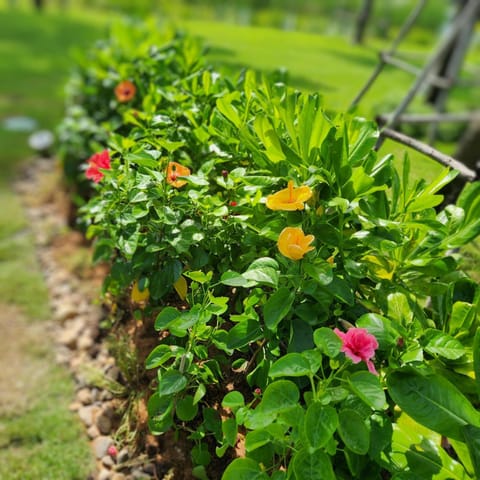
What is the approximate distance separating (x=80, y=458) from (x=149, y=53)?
228 centimetres

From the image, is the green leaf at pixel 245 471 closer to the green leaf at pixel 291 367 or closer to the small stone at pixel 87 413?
the green leaf at pixel 291 367

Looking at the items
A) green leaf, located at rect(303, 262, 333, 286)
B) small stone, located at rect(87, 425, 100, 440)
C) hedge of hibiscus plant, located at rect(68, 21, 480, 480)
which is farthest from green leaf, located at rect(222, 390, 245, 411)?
A: small stone, located at rect(87, 425, 100, 440)

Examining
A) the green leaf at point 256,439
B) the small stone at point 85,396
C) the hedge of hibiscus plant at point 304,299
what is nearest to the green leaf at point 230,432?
the hedge of hibiscus plant at point 304,299

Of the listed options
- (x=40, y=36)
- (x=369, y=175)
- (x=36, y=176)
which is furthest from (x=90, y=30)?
(x=369, y=175)

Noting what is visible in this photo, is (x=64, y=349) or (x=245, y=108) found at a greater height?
(x=245, y=108)

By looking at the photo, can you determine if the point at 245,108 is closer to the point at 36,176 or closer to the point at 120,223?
the point at 120,223

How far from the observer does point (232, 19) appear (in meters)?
26.0

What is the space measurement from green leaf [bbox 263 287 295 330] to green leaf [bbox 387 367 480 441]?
0.32 m

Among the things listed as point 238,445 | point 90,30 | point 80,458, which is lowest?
point 90,30

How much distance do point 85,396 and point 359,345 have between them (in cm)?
154

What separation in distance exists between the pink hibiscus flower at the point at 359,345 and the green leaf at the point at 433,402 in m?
0.15

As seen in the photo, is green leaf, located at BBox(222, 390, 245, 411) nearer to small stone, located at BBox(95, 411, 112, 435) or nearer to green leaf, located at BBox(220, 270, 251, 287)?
green leaf, located at BBox(220, 270, 251, 287)

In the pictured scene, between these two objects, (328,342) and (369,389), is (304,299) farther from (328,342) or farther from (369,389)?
(369,389)

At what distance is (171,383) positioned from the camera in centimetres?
146
